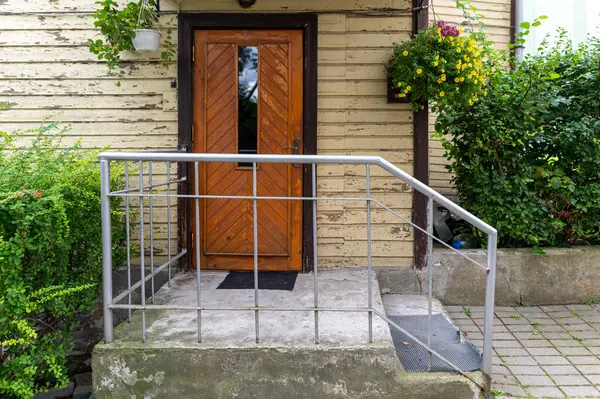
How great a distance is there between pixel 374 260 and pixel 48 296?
9.06 ft

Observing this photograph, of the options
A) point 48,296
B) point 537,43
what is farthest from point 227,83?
point 537,43

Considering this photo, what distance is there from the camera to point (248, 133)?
4.68 m

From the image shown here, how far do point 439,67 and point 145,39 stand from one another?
7.97 feet

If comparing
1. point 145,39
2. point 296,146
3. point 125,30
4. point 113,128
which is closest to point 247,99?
point 296,146

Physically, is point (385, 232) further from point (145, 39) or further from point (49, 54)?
point (49, 54)

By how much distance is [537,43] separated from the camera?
784 cm

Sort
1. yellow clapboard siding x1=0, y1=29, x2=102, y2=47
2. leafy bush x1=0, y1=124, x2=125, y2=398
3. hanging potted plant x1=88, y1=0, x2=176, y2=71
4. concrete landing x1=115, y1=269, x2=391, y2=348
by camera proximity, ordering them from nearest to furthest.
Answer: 1. leafy bush x1=0, y1=124, x2=125, y2=398
2. concrete landing x1=115, y1=269, x2=391, y2=348
3. hanging potted plant x1=88, y1=0, x2=176, y2=71
4. yellow clapboard siding x1=0, y1=29, x2=102, y2=47

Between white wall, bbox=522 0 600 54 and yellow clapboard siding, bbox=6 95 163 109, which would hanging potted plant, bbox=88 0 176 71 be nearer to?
yellow clapboard siding, bbox=6 95 163 109

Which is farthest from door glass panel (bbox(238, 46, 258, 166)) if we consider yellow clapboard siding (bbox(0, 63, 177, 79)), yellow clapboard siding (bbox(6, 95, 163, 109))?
yellow clapboard siding (bbox(6, 95, 163, 109))

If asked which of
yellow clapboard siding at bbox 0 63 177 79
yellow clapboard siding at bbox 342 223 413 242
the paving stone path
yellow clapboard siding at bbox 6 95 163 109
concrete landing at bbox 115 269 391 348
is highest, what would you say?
yellow clapboard siding at bbox 0 63 177 79

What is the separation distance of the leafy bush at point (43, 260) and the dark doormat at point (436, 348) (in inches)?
80.8

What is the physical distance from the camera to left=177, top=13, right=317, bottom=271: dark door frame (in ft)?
15.0

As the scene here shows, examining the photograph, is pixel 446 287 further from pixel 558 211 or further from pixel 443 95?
pixel 443 95

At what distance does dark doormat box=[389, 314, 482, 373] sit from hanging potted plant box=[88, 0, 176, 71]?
10.0 ft
